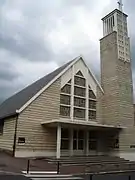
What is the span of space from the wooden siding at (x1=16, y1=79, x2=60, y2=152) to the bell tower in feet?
18.3

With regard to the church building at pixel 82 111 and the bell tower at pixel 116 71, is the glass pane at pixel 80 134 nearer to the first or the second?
the church building at pixel 82 111

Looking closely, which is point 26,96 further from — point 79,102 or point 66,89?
point 79,102

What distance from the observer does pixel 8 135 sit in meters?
19.1

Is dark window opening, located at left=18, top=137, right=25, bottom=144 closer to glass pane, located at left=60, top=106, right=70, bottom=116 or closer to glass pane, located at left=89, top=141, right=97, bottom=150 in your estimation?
glass pane, located at left=60, top=106, right=70, bottom=116

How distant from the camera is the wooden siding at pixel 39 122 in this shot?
1833 cm

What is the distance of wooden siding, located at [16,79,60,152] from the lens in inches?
722

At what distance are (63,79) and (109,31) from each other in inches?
306

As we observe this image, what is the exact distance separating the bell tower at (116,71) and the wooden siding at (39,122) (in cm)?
556

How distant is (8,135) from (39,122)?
2782mm

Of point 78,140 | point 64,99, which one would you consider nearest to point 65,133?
point 78,140

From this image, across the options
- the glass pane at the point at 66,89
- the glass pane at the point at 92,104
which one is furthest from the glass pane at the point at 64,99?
the glass pane at the point at 92,104

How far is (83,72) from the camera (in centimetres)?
2334

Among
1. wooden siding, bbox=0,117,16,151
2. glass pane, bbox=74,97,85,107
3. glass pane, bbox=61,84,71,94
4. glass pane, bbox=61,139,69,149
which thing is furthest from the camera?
glass pane, bbox=74,97,85,107

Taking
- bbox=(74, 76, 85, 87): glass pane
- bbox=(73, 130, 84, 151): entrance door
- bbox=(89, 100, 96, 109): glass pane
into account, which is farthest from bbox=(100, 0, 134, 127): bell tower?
bbox=(73, 130, 84, 151): entrance door
